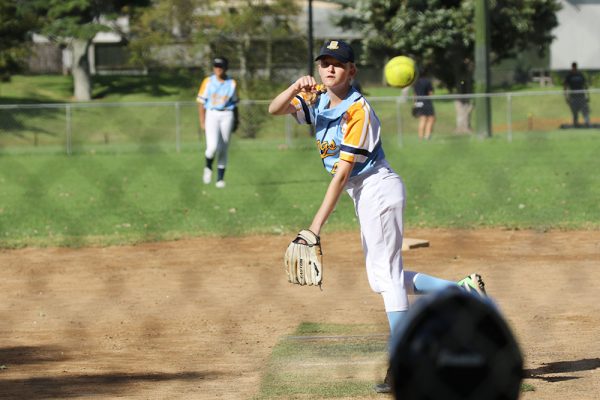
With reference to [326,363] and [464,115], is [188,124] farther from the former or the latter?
[326,363]

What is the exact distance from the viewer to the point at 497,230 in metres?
9.64

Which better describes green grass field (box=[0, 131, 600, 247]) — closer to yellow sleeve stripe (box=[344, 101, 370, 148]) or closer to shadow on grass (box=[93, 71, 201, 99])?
yellow sleeve stripe (box=[344, 101, 370, 148])

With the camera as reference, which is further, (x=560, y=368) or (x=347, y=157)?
(x=560, y=368)

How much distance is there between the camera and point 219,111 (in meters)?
13.8

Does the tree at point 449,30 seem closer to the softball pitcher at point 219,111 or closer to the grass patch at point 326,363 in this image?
the softball pitcher at point 219,111

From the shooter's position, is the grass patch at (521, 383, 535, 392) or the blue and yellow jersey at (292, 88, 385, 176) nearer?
the grass patch at (521, 383, 535, 392)

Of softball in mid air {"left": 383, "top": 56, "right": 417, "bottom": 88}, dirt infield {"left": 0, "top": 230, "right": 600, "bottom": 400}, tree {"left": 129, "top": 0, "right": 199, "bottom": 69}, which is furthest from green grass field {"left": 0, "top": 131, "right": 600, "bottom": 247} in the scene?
tree {"left": 129, "top": 0, "right": 199, "bottom": 69}

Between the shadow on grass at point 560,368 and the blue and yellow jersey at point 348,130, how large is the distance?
1175 mm

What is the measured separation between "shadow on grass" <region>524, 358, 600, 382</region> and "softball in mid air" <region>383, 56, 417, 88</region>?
93.1 inches

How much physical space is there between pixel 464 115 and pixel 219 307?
19.9 m

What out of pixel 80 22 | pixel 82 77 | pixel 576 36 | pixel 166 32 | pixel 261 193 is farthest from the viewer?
pixel 80 22

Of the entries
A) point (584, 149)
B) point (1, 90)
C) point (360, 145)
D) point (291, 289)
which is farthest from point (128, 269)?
point (1, 90)

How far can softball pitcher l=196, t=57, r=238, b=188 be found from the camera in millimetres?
13742

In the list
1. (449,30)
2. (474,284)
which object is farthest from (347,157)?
(449,30)
